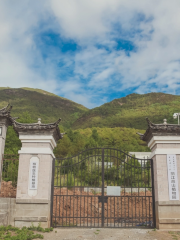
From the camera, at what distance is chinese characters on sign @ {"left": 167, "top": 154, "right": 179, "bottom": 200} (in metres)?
7.11

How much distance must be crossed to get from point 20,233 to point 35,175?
5.02 ft

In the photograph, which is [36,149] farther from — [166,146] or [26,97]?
[26,97]

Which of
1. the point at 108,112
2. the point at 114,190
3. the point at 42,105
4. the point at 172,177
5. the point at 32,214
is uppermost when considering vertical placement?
the point at 42,105

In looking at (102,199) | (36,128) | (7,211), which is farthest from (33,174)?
(102,199)

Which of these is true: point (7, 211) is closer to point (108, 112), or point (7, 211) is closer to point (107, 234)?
point (107, 234)

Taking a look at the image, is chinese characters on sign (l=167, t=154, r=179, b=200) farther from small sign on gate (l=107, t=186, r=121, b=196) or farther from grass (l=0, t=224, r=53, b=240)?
grass (l=0, t=224, r=53, b=240)

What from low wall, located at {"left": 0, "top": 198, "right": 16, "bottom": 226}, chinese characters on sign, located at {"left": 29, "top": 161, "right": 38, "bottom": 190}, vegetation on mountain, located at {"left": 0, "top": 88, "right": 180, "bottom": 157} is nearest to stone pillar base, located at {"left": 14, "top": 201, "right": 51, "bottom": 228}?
low wall, located at {"left": 0, "top": 198, "right": 16, "bottom": 226}

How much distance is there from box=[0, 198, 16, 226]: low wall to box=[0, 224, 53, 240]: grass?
0.20 meters

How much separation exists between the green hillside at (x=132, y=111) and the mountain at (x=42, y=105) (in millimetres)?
A: 6070

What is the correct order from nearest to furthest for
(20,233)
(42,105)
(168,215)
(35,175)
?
1. (20,233)
2. (168,215)
3. (35,175)
4. (42,105)

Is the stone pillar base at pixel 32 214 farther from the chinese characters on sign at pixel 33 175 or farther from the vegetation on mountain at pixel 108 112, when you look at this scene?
the vegetation on mountain at pixel 108 112

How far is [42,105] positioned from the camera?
6869 cm

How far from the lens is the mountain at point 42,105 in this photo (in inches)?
2431

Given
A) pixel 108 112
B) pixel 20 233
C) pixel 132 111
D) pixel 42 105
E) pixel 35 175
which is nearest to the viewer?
pixel 20 233
